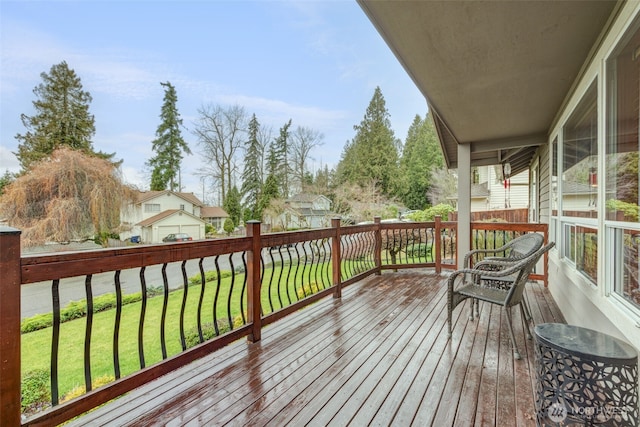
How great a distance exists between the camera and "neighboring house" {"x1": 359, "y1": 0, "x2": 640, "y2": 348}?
1.70 m

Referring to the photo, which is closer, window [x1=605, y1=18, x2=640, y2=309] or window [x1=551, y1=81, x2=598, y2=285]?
window [x1=605, y1=18, x2=640, y2=309]

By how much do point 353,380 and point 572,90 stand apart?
138 inches

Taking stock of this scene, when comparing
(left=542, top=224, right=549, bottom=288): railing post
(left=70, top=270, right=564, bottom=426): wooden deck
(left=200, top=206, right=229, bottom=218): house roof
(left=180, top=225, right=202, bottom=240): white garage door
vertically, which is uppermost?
(left=200, top=206, right=229, bottom=218): house roof

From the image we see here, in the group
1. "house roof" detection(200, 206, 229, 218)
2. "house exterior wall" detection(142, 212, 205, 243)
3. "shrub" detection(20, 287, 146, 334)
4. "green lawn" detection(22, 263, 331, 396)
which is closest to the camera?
"green lawn" detection(22, 263, 331, 396)

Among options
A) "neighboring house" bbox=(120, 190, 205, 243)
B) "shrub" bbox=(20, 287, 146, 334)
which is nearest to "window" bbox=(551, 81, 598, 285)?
"shrub" bbox=(20, 287, 146, 334)

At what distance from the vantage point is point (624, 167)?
175cm

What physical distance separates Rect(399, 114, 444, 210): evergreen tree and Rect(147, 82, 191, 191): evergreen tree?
2086 cm

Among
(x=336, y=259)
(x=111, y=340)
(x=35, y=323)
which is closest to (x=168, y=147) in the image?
(x=35, y=323)

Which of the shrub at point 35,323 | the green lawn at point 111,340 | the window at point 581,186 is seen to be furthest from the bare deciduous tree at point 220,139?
the window at point 581,186

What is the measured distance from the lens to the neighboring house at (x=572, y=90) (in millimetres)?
1699

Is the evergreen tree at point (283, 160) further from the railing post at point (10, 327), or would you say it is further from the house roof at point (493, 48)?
the railing post at point (10, 327)

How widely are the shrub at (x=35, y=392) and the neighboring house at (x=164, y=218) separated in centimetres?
1866

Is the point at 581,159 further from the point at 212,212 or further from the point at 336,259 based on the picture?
the point at 212,212

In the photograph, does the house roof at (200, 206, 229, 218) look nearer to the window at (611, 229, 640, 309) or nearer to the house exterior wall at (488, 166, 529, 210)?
the house exterior wall at (488, 166, 529, 210)
